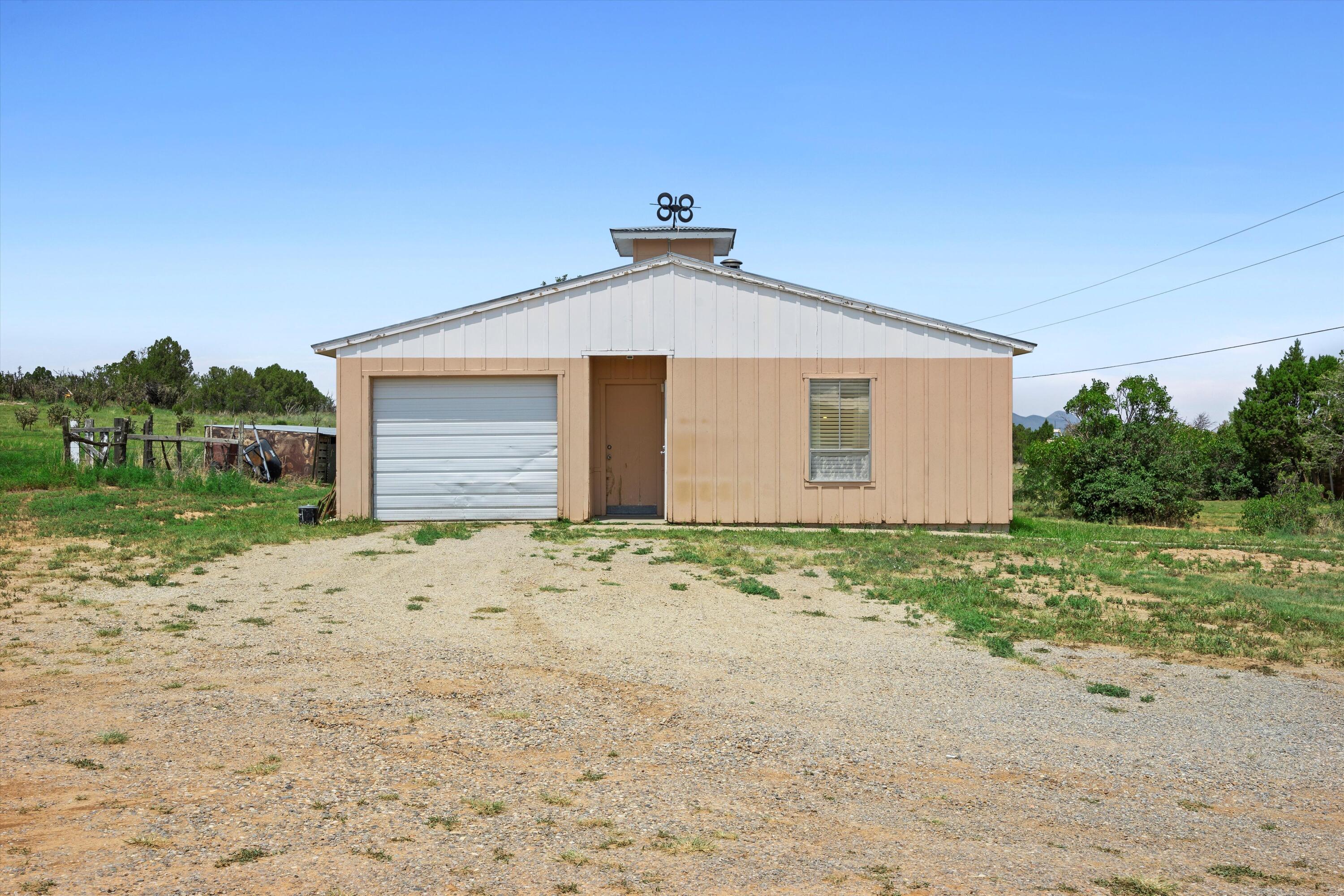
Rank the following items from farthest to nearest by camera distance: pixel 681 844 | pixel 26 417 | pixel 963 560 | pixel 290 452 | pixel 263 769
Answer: pixel 26 417
pixel 290 452
pixel 963 560
pixel 263 769
pixel 681 844

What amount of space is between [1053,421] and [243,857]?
96403 mm

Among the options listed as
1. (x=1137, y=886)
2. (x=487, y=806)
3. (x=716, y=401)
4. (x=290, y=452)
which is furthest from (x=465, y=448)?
(x=1137, y=886)

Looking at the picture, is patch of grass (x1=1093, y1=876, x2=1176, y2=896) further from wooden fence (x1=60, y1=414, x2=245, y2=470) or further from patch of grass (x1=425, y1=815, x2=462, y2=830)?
wooden fence (x1=60, y1=414, x2=245, y2=470)

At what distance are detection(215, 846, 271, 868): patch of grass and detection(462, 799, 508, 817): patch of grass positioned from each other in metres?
0.88

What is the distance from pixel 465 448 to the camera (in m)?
15.9

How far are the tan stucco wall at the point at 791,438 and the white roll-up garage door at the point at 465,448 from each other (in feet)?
0.82

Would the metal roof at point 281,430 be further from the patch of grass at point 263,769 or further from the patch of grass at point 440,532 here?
the patch of grass at point 263,769

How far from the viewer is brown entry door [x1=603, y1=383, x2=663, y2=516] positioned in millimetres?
17469

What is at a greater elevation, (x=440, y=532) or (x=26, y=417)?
(x=26, y=417)

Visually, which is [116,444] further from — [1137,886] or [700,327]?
[1137,886]

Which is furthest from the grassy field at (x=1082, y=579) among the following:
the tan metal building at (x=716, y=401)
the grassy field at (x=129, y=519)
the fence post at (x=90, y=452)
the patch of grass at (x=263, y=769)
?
the fence post at (x=90, y=452)

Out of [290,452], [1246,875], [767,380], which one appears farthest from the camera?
[290,452]

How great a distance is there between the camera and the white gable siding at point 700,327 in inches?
614

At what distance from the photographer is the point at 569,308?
51.2ft
